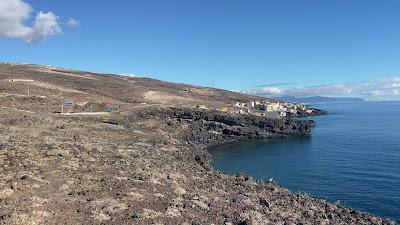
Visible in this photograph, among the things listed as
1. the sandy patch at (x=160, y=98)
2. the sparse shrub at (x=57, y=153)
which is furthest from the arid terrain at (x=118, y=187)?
the sandy patch at (x=160, y=98)

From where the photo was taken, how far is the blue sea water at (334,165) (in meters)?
54.0

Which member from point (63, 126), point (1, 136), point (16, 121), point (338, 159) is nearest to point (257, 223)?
point (1, 136)

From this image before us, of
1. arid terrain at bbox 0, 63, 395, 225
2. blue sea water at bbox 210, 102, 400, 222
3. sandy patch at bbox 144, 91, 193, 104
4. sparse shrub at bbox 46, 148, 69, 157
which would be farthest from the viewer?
sandy patch at bbox 144, 91, 193, 104

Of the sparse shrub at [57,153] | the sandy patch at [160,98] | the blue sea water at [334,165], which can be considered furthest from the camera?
the sandy patch at [160,98]

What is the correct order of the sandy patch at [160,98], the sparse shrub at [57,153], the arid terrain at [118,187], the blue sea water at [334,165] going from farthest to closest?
the sandy patch at [160,98], the blue sea water at [334,165], the sparse shrub at [57,153], the arid terrain at [118,187]

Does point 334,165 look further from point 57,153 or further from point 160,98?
point 160,98

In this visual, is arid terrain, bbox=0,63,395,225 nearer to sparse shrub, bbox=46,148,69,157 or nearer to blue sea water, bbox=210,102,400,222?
sparse shrub, bbox=46,148,69,157

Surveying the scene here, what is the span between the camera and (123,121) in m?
82.8

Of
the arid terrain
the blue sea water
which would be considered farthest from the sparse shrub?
the blue sea water

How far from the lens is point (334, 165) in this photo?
7444cm

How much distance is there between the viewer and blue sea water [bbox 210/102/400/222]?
177 feet

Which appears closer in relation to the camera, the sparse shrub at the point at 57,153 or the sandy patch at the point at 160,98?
the sparse shrub at the point at 57,153

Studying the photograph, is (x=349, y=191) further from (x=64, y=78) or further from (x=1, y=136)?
(x=64, y=78)

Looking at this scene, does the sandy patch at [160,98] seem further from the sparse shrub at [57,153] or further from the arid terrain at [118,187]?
the sparse shrub at [57,153]
